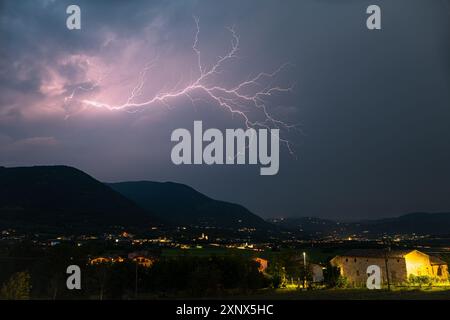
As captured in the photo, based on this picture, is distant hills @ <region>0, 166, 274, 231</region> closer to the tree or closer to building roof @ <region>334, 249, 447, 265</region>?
the tree

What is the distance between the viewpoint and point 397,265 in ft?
90.1

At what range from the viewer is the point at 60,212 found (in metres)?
81.1

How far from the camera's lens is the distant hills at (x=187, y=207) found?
124062 millimetres

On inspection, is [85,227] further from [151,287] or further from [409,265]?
[409,265]

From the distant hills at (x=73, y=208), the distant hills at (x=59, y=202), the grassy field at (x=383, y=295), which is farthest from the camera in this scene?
the distant hills at (x=73, y=208)

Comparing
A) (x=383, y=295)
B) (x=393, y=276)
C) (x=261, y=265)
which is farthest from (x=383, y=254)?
(x=383, y=295)

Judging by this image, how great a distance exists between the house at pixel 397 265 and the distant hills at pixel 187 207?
3208 inches

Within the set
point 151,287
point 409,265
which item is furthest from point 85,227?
point 409,265

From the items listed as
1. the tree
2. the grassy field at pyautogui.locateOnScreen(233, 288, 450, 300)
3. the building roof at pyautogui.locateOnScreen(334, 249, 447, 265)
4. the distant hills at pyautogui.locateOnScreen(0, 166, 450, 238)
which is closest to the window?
the building roof at pyautogui.locateOnScreen(334, 249, 447, 265)

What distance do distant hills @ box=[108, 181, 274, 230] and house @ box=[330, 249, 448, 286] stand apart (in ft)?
267

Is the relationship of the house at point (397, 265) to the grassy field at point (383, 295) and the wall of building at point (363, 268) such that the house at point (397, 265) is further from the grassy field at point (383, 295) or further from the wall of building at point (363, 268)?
the grassy field at point (383, 295)

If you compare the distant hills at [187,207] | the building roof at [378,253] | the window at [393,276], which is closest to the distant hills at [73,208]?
the distant hills at [187,207]

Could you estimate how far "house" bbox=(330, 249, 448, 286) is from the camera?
2709 cm
